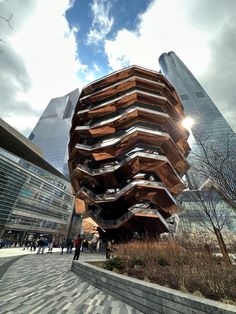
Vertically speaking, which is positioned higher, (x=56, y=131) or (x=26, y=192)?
(x=56, y=131)

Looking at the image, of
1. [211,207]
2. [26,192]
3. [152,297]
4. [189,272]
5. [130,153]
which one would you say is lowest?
[152,297]

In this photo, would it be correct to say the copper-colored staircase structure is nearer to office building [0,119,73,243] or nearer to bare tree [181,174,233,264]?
bare tree [181,174,233,264]

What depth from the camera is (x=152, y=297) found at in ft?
12.9

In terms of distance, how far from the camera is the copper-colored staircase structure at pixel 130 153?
24.2 meters

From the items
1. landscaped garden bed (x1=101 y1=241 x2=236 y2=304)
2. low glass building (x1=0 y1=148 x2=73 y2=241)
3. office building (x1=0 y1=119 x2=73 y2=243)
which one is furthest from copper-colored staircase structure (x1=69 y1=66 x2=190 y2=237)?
low glass building (x1=0 y1=148 x2=73 y2=241)

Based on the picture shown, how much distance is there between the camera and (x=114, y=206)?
2778cm

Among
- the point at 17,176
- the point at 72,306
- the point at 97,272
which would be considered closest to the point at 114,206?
the point at 97,272

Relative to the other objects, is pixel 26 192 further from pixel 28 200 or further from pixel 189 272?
pixel 189 272

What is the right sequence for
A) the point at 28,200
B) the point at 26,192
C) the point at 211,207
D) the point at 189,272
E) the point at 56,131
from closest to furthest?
the point at 189,272
the point at 211,207
the point at 26,192
the point at 28,200
the point at 56,131

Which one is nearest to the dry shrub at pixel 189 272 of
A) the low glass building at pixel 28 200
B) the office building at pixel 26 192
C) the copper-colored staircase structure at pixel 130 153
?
the copper-colored staircase structure at pixel 130 153

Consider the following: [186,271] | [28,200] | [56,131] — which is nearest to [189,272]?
[186,271]

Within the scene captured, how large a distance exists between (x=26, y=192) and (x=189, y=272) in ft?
190

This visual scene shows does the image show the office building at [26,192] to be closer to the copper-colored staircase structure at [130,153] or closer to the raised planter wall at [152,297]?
the copper-colored staircase structure at [130,153]

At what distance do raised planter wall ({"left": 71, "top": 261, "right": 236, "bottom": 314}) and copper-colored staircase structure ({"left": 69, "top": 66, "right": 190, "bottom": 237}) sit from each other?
16970mm
